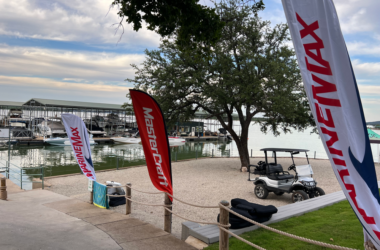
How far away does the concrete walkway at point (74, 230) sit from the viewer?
554 centimetres

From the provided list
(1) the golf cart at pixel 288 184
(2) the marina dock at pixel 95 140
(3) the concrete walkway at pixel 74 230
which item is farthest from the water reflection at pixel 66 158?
(1) the golf cart at pixel 288 184

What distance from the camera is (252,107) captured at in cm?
1867

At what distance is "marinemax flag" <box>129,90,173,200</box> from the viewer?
6621 millimetres

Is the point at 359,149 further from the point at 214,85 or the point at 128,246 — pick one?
the point at 214,85

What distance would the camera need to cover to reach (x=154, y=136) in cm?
662

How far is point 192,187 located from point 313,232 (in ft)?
27.6

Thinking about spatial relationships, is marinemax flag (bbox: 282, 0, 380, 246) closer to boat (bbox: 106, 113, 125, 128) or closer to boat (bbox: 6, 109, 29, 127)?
boat (bbox: 6, 109, 29, 127)

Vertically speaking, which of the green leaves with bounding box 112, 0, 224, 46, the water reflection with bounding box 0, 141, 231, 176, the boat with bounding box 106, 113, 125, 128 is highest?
the green leaves with bounding box 112, 0, 224, 46

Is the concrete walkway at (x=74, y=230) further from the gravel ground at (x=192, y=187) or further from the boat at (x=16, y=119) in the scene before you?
the boat at (x=16, y=119)

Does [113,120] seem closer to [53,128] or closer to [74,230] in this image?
[53,128]

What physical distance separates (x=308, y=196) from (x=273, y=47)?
1141 centimetres

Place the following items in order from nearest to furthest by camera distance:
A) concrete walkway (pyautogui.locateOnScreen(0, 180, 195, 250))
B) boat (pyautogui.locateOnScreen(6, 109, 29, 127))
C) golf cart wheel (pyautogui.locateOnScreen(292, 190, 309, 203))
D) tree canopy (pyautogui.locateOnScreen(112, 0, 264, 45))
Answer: concrete walkway (pyautogui.locateOnScreen(0, 180, 195, 250))
tree canopy (pyautogui.locateOnScreen(112, 0, 264, 45))
golf cart wheel (pyautogui.locateOnScreen(292, 190, 309, 203))
boat (pyautogui.locateOnScreen(6, 109, 29, 127))

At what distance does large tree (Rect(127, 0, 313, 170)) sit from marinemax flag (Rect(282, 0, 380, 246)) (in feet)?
41.1

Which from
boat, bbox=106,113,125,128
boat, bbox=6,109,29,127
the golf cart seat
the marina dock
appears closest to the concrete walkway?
the golf cart seat
